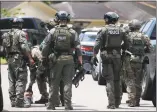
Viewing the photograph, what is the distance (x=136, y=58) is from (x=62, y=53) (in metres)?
1.88

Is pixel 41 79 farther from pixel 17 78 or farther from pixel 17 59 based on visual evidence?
pixel 17 59

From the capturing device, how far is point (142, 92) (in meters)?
13.3

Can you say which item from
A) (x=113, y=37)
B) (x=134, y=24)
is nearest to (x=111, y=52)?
(x=113, y=37)

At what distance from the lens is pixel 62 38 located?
1144cm

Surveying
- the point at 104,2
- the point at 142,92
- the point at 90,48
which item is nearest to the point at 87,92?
the point at 142,92

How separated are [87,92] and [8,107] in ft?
13.5

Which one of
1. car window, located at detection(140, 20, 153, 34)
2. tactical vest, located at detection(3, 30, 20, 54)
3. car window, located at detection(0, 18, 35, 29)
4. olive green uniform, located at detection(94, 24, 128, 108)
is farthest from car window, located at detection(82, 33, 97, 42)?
olive green uniform, located at detection(94, 24, 128, 108)

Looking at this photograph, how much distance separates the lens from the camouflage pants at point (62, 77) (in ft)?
37.9

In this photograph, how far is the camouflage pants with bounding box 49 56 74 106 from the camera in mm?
11555

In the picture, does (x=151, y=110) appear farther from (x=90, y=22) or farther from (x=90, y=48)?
(x=90, y=22)

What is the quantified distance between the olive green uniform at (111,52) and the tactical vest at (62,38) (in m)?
0.69

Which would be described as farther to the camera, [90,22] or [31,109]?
[90,22]

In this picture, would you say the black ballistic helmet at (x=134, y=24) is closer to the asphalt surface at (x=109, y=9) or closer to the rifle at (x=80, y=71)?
the rifle at (x=80, y=71)

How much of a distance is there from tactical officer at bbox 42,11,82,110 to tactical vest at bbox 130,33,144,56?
57.6 inches
